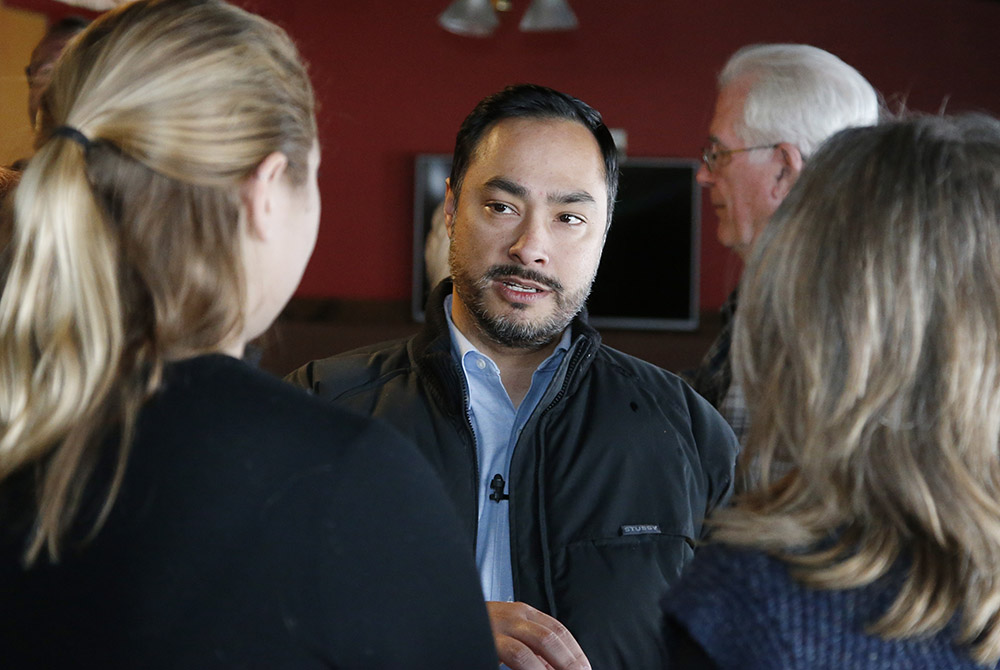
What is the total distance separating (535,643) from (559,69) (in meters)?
4.76

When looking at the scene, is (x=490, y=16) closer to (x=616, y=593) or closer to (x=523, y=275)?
(x=523, y=275)

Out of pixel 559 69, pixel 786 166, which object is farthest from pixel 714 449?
pixel 559 69

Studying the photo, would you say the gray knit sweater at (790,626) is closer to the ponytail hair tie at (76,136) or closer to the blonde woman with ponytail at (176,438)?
the blonde woman with ponytail at (176,438)

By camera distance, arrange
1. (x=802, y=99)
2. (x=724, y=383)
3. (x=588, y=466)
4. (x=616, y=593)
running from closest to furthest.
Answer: (x=616, y=593) < (x=588, y=466) < (x=724, y=383) < (x=802, y=99)

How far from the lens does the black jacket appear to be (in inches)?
68.1

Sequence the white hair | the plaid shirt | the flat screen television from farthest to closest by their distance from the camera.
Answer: the flat screen television < the white hair < the plaid shirt

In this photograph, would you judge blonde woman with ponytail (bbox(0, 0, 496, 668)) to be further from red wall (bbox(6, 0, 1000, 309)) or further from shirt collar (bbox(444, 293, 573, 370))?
red wall (bbox(6, 0, 1000, 309))

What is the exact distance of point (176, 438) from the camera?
0.93 m

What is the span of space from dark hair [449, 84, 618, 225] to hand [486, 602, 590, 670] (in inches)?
35.1

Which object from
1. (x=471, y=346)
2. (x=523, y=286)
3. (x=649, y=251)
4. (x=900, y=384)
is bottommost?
(x=649, y=251)

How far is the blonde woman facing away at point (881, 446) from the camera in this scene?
963mm

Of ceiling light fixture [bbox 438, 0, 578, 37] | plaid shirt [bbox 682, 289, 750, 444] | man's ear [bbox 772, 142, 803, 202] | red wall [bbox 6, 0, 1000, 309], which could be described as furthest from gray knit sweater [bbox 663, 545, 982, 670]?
red wall [bbox 6, 0, 1000, 309]

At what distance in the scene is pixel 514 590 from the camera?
1755mm

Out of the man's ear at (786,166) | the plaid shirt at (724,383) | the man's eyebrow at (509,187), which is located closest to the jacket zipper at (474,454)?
the man's eyebrow at (509,187)
